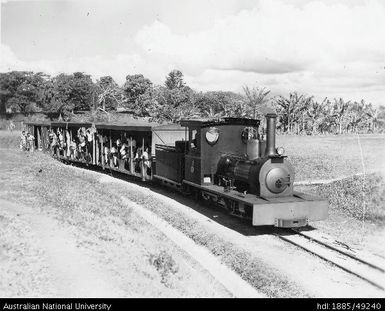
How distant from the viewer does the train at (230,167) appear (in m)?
9.65

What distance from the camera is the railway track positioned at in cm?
766

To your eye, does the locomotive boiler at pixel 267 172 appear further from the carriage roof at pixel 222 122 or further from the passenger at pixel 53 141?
the passenger at pixel 53 141

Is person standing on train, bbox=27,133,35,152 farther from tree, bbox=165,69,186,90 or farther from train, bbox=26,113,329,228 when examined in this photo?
tree, bbox=165,69,186,90

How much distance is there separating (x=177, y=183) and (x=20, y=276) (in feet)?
26.2

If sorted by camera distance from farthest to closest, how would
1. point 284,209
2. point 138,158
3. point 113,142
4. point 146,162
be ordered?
point 113,142 < point 138,158 < point 146,162 < point 284,209

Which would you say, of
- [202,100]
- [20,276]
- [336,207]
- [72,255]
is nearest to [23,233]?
[72,255]

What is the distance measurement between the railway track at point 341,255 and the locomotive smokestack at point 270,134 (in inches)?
79.0

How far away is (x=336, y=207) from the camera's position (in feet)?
43.8

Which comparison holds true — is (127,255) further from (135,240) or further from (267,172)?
(267,172)

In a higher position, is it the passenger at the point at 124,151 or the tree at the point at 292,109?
the tree at the point at 292,109

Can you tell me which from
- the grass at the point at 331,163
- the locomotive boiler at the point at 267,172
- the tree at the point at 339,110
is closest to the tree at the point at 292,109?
the tree at the point at 339,110

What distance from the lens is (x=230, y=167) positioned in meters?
11.3

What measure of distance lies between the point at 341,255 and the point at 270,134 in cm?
300

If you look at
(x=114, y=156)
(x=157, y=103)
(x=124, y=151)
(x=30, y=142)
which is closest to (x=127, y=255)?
(x=124, y=151)
